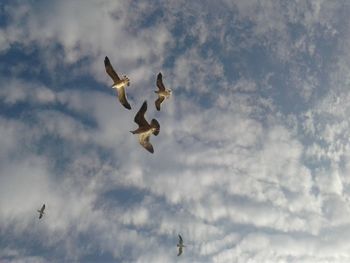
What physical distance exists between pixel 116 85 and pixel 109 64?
7.31ft

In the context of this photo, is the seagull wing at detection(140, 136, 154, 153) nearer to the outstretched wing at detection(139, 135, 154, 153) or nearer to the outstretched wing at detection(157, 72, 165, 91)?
the outstretched wing at detection(139, 135, 154, 153)

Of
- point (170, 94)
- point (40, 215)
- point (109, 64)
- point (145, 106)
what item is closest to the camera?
point (145, 106)

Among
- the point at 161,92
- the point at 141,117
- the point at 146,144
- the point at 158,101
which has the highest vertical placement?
the point at 161,92

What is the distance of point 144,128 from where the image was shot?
45.7 meters

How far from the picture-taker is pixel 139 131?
151 feet

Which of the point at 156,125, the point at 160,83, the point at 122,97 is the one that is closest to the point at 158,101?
the point at 160,83

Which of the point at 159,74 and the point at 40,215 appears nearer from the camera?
the point at 159,74

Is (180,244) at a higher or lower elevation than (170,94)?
lower

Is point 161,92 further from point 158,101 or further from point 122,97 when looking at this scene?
point 122,97

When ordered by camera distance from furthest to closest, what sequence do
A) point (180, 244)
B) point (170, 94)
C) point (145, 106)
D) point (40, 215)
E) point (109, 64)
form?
point (40, 215) < point (180, 244) < point (170, 94) < point (109, 64) < point (145, 106)

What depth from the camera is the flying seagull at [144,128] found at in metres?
44.6

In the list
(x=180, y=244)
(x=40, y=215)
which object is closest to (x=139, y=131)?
(x=180, y=244)

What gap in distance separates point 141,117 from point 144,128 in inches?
51.1

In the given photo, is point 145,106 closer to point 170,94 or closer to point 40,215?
point 170,94
